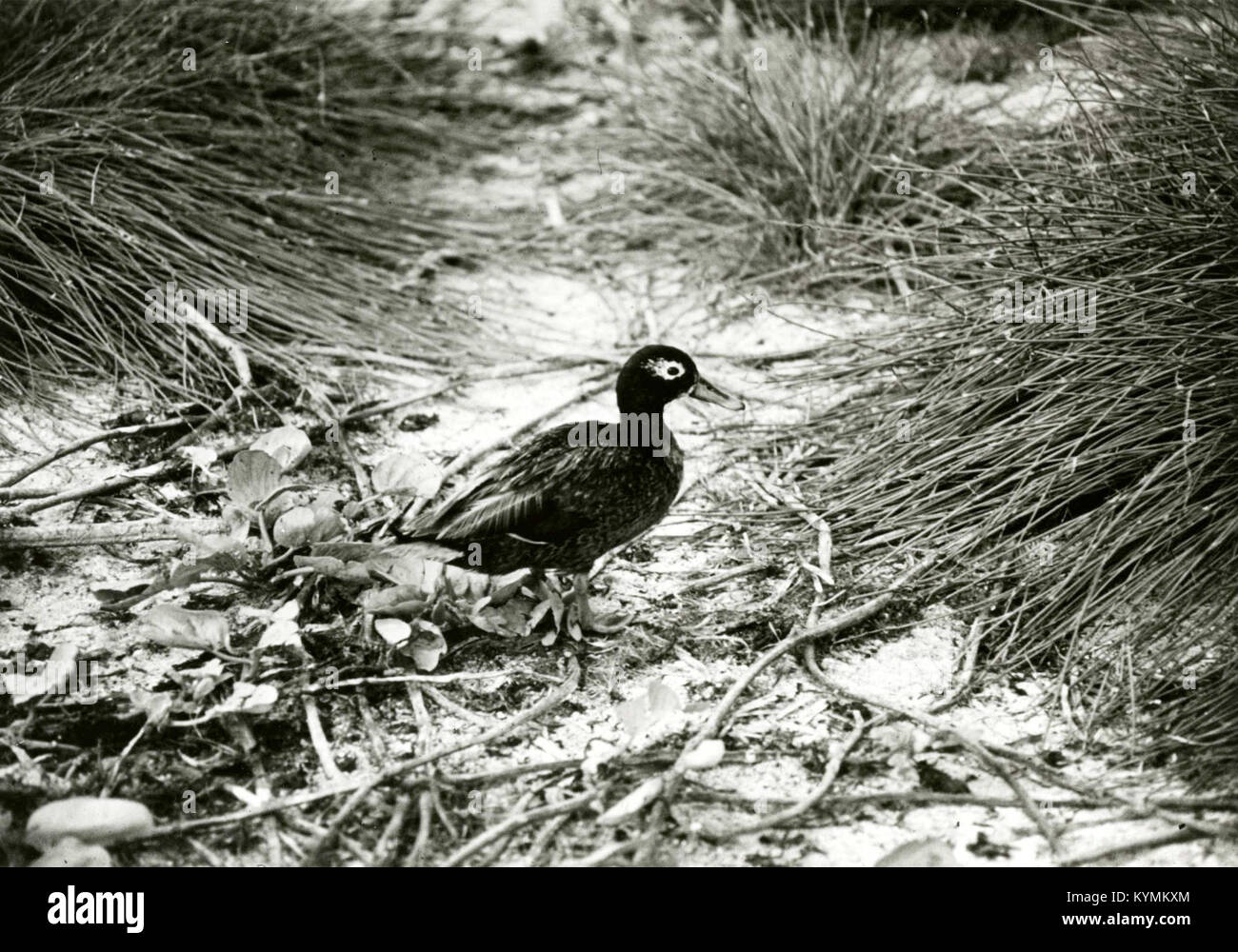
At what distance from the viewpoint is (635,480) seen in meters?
3.31

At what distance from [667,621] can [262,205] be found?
7.30 feet

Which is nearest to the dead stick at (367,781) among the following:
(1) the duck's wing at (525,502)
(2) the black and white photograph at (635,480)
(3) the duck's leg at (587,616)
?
(2) the black and white photograph at (635,480)

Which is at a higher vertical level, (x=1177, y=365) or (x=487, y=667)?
(x=1177, y=365)

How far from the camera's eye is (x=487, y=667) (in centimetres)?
324

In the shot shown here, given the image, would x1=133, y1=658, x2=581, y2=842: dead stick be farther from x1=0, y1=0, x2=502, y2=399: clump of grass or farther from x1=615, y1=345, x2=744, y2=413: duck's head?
x1=0, y1=0, x2=502, y2=399: clump of grass

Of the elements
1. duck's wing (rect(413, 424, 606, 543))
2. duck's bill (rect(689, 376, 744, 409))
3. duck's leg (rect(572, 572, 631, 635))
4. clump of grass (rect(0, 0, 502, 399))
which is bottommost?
duck's leg (rect(572, 572, 631, 635))

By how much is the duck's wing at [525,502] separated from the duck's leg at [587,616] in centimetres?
16

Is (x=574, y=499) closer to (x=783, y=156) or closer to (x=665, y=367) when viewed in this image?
(x=665, y=367)

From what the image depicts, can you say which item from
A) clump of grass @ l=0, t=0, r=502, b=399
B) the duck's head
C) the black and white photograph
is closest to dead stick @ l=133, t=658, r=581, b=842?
the black and white photograph

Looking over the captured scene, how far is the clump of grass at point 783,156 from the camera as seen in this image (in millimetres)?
4812

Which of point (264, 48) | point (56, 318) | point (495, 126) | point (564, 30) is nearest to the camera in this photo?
point (56, 318)

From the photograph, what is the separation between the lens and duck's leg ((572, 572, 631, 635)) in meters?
3.34
